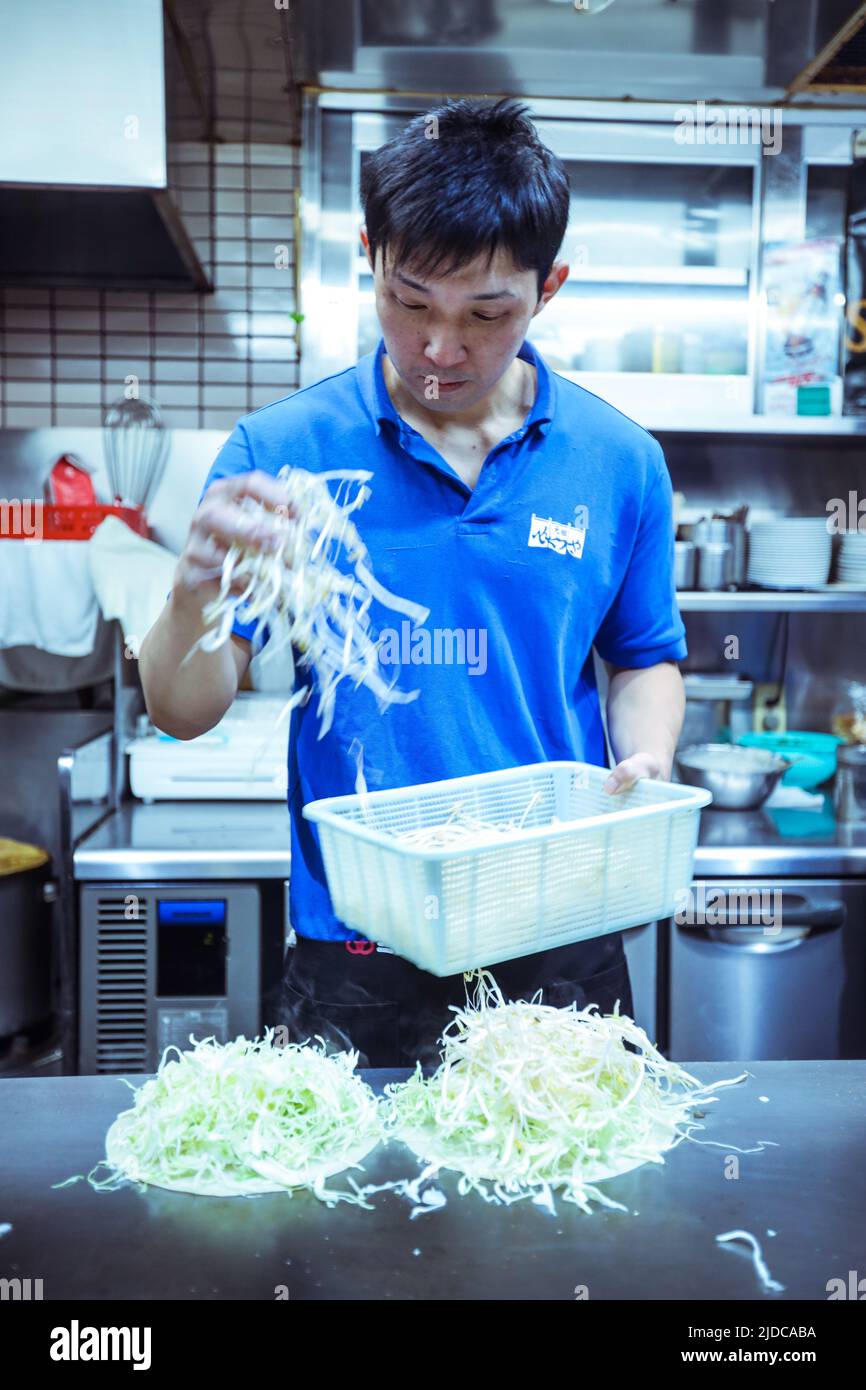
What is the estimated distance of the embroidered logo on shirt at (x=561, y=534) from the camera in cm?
174

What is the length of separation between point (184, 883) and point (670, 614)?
142 centimetres

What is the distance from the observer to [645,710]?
1.86 metres

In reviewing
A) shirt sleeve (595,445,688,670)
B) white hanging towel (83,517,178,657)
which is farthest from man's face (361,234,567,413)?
white hanging towel (83,517,178,657)

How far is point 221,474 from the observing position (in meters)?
1.68

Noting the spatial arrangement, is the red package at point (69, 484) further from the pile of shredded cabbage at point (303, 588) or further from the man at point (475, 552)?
the pile of shredded cabbage at point (303, 588)

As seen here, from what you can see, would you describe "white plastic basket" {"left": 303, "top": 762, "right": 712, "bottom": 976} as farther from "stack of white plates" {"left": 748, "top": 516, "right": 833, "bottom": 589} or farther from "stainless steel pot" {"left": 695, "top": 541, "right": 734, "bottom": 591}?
"stack of white plates" {"left": 748, "top": 516, "right": 833, "bottom": 589}

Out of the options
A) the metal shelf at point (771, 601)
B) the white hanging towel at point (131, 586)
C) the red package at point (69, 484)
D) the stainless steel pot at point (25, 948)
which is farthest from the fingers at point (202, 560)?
the red package at point (69, 484)

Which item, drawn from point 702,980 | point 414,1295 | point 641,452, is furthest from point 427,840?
point 702,980

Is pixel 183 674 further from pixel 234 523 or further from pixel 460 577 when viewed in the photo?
pixel 460 577

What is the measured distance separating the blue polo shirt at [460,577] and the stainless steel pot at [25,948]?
5.29ft

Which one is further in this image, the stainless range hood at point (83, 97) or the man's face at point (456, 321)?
the stainless range hood at point (83, 97)

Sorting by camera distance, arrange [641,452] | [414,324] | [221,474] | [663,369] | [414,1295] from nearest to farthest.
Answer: [414,1295], [414,324], [221,474], [641,452], [663,369]

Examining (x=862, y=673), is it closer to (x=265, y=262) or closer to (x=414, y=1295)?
(x=265, y=262)

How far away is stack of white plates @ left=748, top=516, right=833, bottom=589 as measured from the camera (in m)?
3.39
